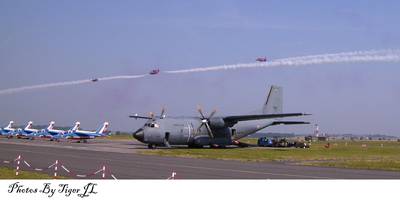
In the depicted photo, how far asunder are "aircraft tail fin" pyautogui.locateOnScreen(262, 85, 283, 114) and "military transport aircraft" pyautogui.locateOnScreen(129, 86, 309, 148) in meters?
2.35

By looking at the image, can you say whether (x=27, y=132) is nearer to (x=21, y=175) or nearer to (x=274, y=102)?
(x=274, y=102)

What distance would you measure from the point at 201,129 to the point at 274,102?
1565 centimetres

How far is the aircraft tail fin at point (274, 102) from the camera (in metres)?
70.1

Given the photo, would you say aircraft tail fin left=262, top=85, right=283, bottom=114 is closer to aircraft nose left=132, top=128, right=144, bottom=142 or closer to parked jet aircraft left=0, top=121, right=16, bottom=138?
aircraft nose left=132, top=128, right=144, bottom=142

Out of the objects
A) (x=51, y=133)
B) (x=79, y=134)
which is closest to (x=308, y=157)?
(x=79, y=134)

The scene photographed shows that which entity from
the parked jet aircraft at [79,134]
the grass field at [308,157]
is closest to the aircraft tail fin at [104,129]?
the parked jet aircraft at [79,134]

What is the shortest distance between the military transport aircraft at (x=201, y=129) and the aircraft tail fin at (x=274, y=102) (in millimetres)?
2355

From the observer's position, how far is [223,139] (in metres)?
61.1

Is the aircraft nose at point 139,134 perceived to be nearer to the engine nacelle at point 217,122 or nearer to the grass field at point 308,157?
the grass field at point 308,157

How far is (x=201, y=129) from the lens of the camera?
59.0 metres
